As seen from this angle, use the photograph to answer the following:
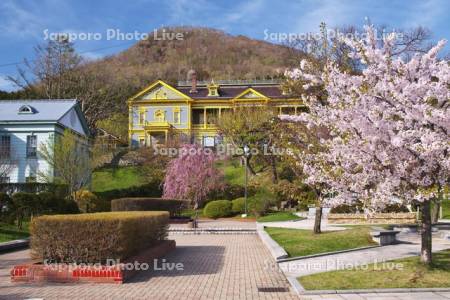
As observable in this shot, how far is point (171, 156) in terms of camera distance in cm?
4303

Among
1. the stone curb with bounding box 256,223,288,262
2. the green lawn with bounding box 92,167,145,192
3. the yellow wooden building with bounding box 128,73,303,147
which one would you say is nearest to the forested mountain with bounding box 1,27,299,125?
the yellow wooden building with bounding box 128,73,303,147

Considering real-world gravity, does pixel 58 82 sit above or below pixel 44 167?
above

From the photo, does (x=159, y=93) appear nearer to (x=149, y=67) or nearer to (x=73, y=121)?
(x=73, y=121)

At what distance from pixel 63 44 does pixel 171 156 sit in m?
20.5

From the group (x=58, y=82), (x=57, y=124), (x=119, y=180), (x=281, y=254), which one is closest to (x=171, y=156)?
(x=119, y=180)

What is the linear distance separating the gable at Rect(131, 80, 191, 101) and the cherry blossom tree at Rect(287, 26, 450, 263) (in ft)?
173

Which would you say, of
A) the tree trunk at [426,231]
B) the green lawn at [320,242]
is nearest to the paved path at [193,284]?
the green lawn at [320,242]

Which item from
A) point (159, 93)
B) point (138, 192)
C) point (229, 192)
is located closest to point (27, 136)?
point (138, 192)

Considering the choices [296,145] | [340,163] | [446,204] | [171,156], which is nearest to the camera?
[340,163]

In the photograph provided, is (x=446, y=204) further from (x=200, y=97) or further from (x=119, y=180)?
(x=200, y=97)

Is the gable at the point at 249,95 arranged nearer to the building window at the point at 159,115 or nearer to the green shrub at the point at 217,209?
the building window at the point at 159,115

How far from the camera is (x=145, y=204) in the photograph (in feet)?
98.9

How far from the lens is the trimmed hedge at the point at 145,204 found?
29547mm

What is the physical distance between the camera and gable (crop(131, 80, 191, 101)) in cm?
6325
